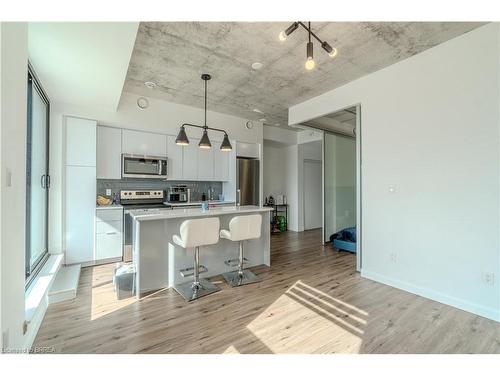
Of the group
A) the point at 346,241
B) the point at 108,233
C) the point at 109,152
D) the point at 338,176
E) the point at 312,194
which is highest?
the point at 109,152

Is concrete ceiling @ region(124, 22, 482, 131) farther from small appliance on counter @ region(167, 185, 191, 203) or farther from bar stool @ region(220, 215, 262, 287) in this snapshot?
bar stool @ region(220, 215, 262, 287)

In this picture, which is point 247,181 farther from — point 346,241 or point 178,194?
point 346,241

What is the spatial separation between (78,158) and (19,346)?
3.00 m

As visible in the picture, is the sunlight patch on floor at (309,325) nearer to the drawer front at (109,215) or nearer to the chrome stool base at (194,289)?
the chrome stool base at (194,289)

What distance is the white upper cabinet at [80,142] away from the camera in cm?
378

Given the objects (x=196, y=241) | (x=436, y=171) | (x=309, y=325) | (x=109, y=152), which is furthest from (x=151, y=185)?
(x=436, y=171)

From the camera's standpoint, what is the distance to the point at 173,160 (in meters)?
4.82

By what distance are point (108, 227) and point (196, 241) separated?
7.20 ft

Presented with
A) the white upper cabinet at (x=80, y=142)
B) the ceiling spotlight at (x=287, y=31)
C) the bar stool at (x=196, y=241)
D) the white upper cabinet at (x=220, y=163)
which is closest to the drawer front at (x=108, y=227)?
the white upper cabinet at (x=80, y=142)

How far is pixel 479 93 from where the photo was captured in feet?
7.82

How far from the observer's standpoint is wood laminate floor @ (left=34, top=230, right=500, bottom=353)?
190 centimetres

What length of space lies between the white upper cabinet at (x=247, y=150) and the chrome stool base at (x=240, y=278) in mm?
2886
